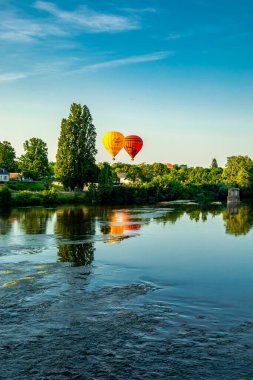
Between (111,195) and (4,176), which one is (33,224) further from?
(4,176)

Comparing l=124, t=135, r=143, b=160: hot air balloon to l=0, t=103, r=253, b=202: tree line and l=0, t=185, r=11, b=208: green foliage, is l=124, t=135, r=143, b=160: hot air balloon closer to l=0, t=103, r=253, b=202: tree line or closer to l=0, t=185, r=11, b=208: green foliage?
l=0, t=103, r=253, b=202: tree line

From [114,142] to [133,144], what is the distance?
2.91 meters

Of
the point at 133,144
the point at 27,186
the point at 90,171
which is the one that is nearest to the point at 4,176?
the point at 27,186

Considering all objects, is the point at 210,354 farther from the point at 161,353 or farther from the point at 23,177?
the point at 23,177

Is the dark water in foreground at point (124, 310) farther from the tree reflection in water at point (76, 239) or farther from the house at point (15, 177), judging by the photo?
the house at point (15, 177)

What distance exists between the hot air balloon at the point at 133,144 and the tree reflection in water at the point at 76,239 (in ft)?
82.1

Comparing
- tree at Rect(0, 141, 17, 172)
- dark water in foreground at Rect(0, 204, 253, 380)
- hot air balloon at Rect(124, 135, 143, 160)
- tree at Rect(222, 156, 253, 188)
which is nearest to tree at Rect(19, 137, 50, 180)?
tree at Rect(0, 141, 17, 172)

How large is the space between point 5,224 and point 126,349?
27726mm

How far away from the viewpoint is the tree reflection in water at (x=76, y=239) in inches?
842

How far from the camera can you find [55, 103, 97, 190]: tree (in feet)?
214

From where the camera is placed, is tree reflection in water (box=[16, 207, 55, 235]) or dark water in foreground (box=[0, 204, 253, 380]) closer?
dark water in foreground (box=[0, 204, 253, 380])

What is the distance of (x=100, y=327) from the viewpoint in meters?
11.3

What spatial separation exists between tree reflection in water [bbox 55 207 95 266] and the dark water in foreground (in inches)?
4.2

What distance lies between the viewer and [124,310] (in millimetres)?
12773
